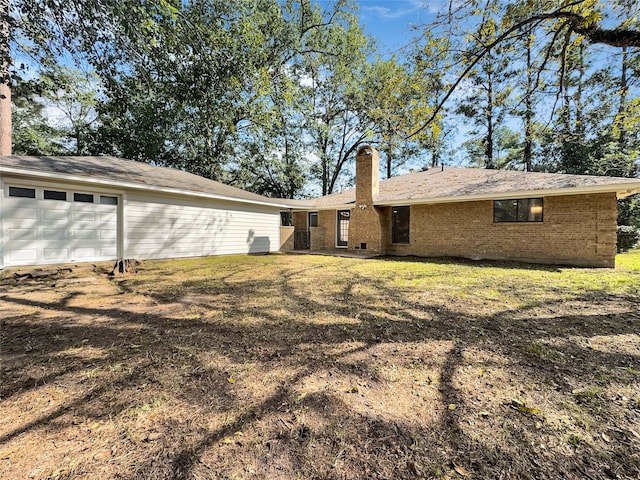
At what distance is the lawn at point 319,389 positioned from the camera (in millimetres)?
1620

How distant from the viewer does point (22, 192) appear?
745 cm

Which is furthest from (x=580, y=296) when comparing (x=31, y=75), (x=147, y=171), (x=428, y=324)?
(x=147, y=171)

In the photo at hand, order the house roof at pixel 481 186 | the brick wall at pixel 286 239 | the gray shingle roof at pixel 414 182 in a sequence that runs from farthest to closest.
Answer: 1. the brick wall at pixel 286 239
2. the house roof at pixel 481 186
3. the gray shingle roof at pixel 414 182

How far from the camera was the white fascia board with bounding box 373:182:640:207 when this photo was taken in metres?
8.30

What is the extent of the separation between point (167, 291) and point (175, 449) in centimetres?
464

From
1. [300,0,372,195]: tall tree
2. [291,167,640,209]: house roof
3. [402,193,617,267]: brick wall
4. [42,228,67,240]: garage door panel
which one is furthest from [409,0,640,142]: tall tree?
[300,0,372,195]: tall tree

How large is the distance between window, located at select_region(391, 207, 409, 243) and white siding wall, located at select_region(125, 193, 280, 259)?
591 cm

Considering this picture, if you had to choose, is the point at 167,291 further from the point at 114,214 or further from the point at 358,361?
the point at 114,214

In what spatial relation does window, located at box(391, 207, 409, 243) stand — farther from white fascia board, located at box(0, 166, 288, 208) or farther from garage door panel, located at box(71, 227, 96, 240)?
garage door panel, located at box(71, 227, 96, 240)

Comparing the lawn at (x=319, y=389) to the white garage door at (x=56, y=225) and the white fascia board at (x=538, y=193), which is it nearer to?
the white garage door at (x=56, y=225)

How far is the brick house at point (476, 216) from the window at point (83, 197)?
8.33 metres

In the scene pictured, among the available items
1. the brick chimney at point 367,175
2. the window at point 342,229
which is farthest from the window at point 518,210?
the window at point 342,229

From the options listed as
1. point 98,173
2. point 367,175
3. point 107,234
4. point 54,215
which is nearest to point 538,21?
point 367,175

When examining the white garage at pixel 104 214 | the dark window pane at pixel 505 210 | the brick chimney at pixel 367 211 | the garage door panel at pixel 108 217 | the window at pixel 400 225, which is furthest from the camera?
the window at pixel 400 225
